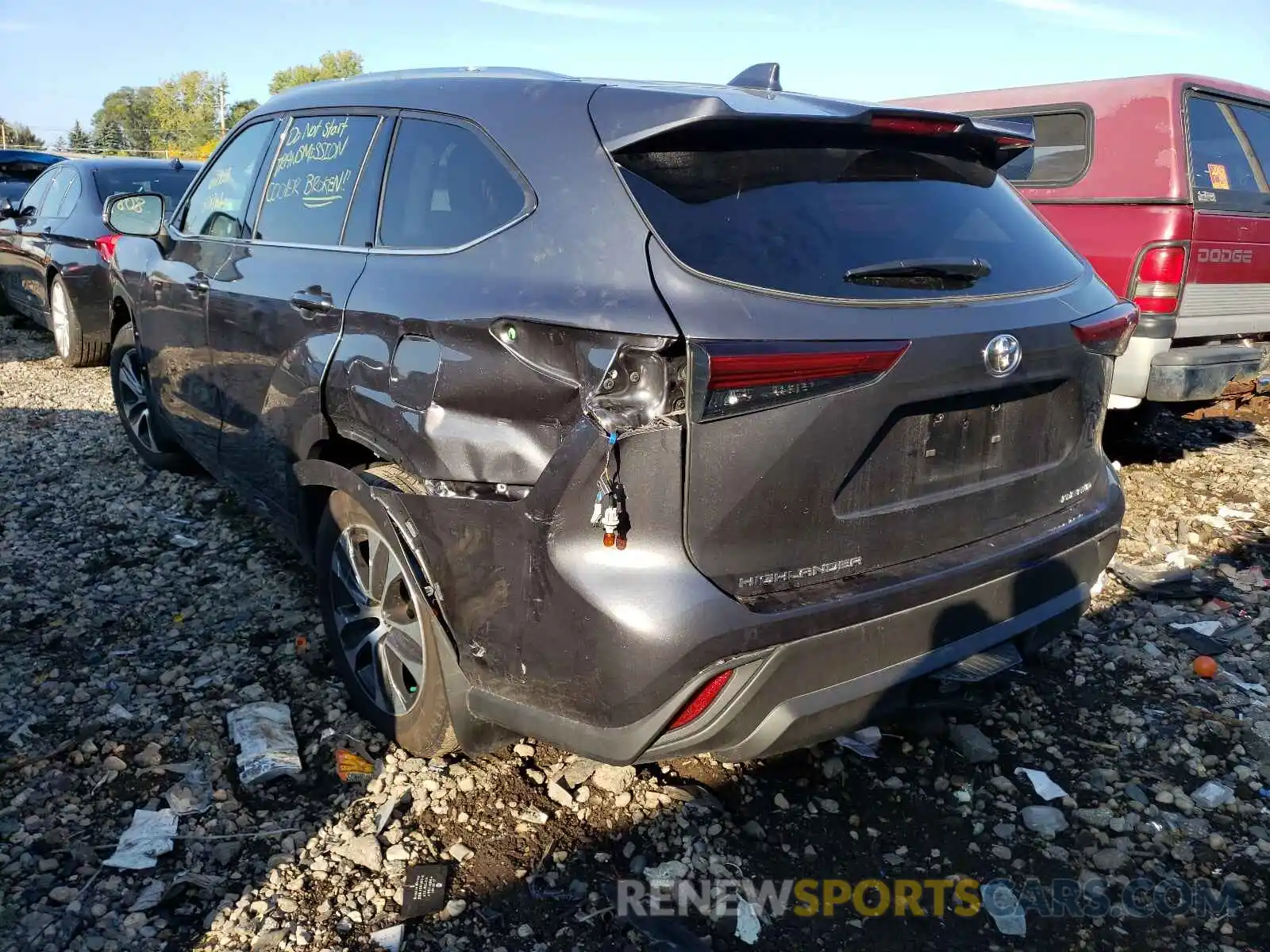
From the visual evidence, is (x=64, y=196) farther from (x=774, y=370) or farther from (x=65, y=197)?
(x=774, y=370)

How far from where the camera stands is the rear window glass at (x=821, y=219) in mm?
2135

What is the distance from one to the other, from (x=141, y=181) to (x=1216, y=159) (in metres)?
7.68

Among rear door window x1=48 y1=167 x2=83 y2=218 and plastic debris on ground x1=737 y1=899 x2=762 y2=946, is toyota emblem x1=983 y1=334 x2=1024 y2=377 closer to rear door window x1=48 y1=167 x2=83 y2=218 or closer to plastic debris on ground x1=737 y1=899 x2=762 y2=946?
plastic debris on ground x1=737 y1=899 x2=762 y2=946

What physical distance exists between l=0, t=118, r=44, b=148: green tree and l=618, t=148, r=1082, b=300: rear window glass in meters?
60.7

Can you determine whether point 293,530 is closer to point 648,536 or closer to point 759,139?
point 648,536

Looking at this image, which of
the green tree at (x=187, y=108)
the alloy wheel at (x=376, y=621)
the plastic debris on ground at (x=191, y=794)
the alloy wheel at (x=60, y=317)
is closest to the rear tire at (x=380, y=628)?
the alloy wheel at (x=376, y=621)

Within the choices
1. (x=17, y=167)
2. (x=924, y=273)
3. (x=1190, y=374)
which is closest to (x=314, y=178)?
(x=924, y=273)

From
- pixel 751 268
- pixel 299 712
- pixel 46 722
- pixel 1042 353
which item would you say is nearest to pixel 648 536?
pixel 751 268

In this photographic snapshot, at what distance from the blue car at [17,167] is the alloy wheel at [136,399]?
8.38m

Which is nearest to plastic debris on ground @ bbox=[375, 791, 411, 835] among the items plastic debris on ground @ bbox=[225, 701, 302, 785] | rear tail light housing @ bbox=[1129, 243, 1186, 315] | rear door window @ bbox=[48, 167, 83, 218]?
plastic debris on ground @ bbox=[225, 701, 302, 785]

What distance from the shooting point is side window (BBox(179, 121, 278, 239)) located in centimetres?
382

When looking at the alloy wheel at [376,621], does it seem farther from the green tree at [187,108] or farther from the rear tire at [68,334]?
the green tree at [187,108]

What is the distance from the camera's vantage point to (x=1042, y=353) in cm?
244

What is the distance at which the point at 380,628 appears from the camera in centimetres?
297
